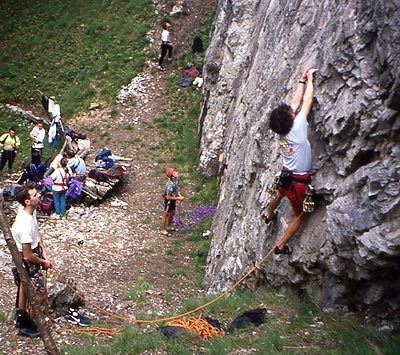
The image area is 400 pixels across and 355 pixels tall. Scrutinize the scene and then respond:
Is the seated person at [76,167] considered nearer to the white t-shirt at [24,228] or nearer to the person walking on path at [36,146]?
the person walking on path at [36,146]

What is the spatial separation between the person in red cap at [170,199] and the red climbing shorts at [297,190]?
7876mm

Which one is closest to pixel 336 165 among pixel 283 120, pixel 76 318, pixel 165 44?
pixel 283 120

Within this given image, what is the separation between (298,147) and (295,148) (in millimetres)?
47

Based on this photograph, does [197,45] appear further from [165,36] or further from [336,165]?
[336,165]

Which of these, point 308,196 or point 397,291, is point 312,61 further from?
point 397,291

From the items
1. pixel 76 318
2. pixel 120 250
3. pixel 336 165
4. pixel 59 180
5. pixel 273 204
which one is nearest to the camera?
pixel 336 165

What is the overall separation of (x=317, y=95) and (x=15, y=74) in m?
23.8

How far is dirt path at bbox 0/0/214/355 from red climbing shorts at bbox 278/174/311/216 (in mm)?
4214

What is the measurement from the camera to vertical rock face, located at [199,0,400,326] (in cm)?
691

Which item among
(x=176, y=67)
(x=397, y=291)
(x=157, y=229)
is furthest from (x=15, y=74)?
(x=397, y=291)

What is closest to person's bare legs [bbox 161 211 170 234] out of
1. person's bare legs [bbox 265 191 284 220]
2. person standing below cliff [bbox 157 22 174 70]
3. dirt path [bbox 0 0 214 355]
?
dirt path [bbox 0 0 214 355]

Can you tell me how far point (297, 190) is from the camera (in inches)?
339

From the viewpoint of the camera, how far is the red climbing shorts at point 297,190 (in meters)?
8.60

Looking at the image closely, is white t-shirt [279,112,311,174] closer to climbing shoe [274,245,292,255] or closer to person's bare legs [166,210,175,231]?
climbing shoe [274,245,292,255]
